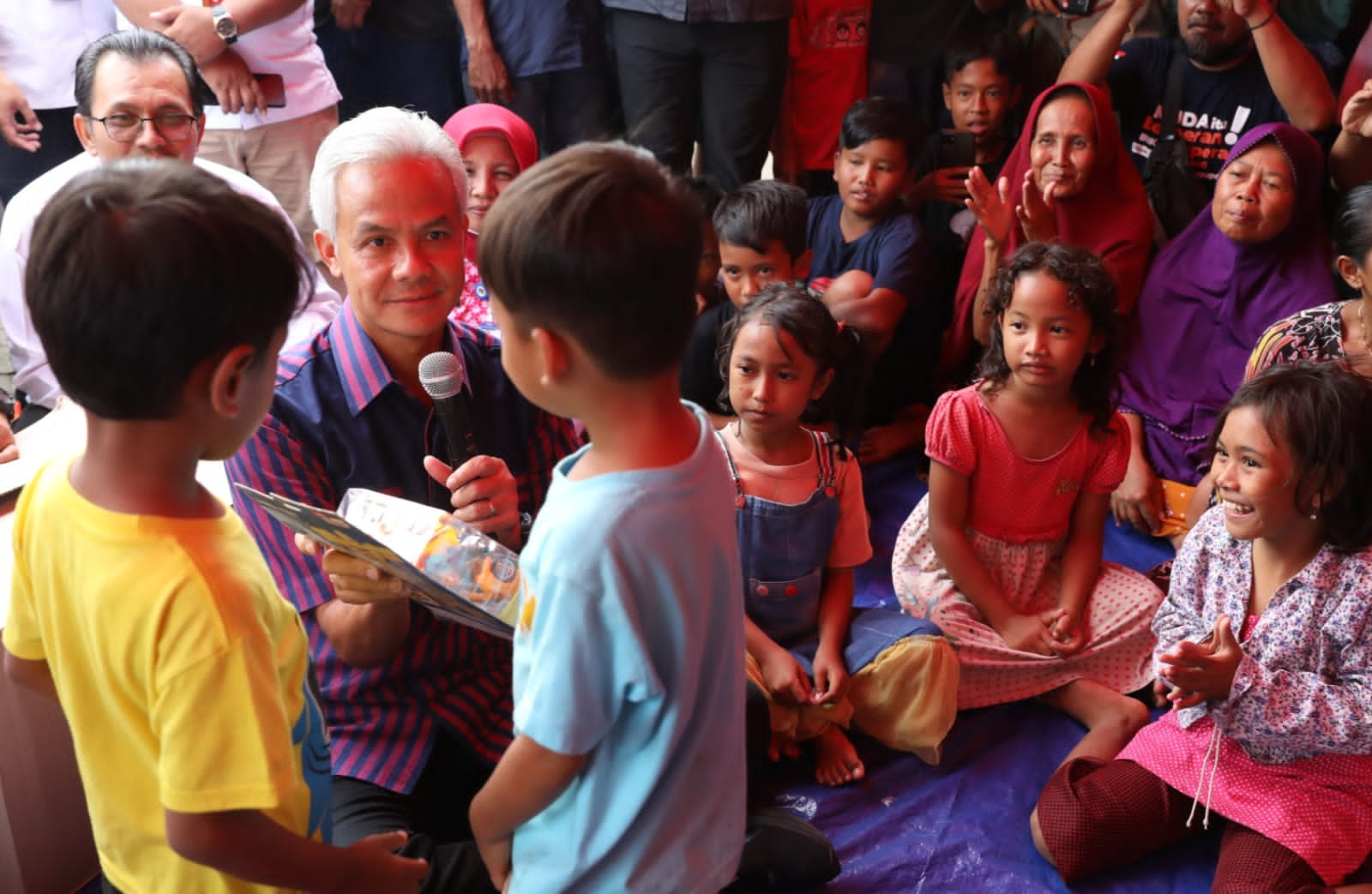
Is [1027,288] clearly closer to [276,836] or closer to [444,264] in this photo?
[444,264]

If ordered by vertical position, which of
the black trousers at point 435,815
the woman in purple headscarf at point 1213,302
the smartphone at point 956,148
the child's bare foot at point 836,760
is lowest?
the child's bare foot at point 836,760

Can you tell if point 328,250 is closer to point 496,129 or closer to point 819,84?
point 496,129

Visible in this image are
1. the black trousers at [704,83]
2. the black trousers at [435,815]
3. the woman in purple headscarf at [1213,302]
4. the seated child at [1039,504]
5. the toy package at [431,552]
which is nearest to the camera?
the toy package at [431,552]

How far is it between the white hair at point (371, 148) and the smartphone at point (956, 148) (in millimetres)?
2371

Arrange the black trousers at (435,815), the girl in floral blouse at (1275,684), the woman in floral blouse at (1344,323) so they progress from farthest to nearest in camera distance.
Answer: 1. the woman in floral blouse at (1344,323)
2. the girl in floral blouse at (1275,684)
3. the black trousers at (435,815)

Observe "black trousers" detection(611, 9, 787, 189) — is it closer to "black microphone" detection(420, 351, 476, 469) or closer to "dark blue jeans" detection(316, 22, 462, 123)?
"dark blue jeans" detection(316, 22, 462, 123)

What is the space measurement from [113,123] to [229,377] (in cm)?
171

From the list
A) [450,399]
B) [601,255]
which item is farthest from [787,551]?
[601,255]

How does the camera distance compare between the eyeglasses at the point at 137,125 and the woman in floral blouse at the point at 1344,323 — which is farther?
the woman in floral blouse at the point at 1344,323

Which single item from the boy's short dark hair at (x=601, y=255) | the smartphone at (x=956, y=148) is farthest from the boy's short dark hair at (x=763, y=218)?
the boy's short dark hair at (x=601, y=255)

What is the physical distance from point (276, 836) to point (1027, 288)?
167 cm

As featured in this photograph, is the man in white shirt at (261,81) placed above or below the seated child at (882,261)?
above

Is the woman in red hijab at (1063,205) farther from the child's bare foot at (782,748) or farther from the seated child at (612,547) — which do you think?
the seated child at (612,547)

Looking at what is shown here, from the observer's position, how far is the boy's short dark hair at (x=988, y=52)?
3457 millimetres
